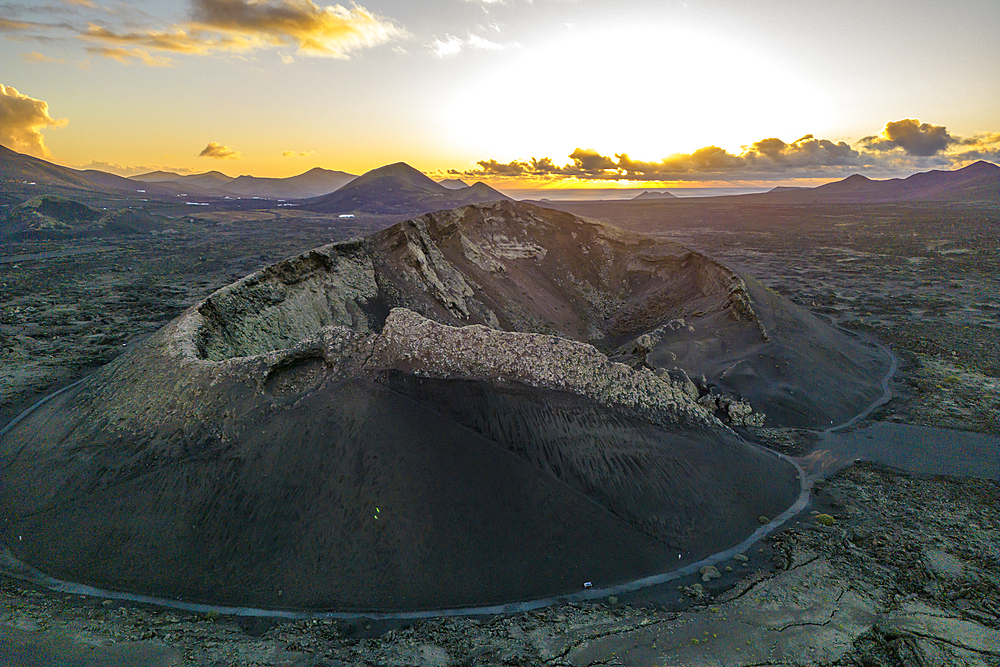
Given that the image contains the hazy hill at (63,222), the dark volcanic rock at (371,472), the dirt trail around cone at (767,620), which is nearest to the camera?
the dirt trail around cone at (767,620)

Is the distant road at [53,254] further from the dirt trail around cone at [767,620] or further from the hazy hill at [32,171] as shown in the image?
the hazy hill at [32,171]

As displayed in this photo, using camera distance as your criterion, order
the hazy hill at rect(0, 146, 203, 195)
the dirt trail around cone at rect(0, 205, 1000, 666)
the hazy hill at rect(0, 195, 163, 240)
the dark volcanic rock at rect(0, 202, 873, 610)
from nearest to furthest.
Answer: the dirt trail around cone at rect(0, 205, 1000, 666)
the dark volcanic rock at rect(0, 202, 873, 610)
the hazy hill at rect(0, 195, 163, 240)
the hazy hill at rect(0, 146, 203, 195)

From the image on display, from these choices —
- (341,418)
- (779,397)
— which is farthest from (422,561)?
(779,397)

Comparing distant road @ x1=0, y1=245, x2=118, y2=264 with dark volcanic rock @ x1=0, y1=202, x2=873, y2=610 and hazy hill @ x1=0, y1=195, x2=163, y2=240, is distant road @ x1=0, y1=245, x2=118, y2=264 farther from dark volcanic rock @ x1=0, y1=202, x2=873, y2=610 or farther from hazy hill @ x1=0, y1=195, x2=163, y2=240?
dark volcanic rock @ x1=0, y1=202, x2=873, y2=610

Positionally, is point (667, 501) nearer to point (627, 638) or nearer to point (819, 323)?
point (627, 638)

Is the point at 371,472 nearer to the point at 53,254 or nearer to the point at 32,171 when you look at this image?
the point at 53,254

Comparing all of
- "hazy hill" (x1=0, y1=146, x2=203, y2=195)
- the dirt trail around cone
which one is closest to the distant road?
the dirt trail around cone

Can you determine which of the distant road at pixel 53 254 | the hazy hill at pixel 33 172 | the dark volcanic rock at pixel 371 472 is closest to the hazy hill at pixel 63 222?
the distant road at pixel 53 254

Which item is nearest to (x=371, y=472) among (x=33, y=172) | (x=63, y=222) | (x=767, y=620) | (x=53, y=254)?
(x=767, y=620)
